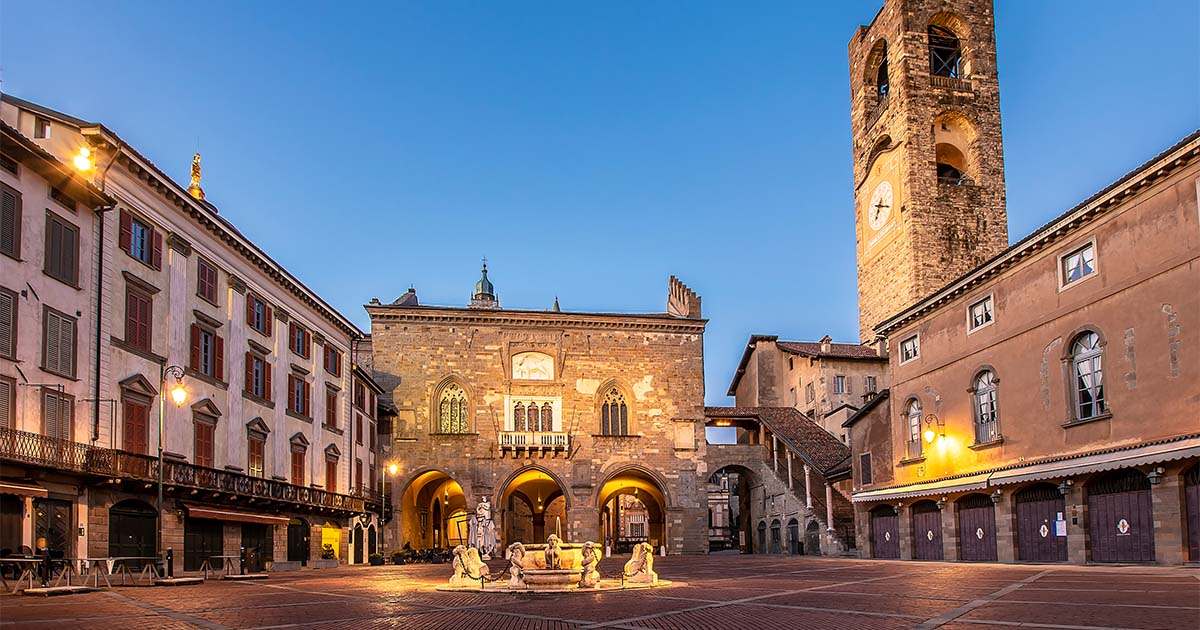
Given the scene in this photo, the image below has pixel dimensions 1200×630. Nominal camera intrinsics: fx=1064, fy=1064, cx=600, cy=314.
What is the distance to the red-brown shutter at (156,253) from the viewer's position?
2936cm

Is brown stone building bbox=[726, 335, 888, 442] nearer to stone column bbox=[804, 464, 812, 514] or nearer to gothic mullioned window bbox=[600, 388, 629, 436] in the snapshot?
stone column bbox=[804, 464, 812, 514]

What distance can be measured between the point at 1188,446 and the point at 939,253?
3821 centimetres

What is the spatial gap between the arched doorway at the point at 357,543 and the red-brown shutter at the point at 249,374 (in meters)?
13.1

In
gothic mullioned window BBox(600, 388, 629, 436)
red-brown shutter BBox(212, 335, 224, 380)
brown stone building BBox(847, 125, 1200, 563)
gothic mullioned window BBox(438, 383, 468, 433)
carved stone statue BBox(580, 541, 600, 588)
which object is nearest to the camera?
carved stone statue BBox(580, 541, 600, 588)

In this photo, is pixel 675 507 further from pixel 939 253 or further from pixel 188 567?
pixel 188 567

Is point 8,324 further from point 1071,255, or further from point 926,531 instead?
point 926,531

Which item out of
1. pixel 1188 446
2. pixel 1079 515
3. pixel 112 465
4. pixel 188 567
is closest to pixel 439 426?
pixel 188 567

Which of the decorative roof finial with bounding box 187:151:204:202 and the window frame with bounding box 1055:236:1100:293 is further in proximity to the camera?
the decorative roof finial with bounding box 187:151:204:202

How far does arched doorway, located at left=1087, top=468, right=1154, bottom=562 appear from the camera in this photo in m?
25.0

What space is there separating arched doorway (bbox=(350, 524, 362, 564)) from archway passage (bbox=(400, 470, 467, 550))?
13.4ft

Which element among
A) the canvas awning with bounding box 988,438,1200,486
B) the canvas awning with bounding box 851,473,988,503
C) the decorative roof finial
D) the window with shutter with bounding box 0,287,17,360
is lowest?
the canvas awning with bounding box 851,473,988,503

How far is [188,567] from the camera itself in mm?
30719

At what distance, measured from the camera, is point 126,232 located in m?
27.9

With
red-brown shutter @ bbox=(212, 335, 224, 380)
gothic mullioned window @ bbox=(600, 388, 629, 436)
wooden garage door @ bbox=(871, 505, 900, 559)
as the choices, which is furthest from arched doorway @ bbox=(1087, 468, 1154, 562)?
gothic mullioned window @ bbox=(600, 388, 629, 436)
